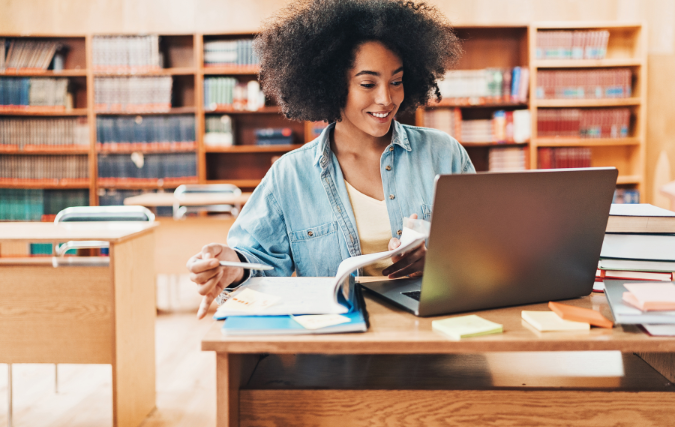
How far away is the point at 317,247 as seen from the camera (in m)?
1.30

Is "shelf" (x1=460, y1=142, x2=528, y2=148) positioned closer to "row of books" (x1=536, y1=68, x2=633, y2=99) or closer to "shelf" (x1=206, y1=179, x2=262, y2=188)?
"row of books" (x1=536, y1=68, x2=633, y2=99)

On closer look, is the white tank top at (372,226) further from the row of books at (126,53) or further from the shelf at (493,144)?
the row of books at (126,53)

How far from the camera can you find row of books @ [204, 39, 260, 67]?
4.33 meters

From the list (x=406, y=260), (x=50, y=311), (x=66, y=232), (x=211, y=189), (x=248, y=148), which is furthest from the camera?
(x=248, y=148)

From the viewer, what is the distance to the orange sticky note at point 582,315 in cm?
73

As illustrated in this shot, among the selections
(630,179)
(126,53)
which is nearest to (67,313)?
(126,53)

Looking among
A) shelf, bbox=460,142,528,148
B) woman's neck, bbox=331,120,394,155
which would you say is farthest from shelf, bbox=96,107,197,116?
woman's neck, bbox=331,120,394,155

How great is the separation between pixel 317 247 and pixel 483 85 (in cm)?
338

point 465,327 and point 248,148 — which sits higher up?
point 248,148

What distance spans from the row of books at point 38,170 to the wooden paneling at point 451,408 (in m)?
4.37

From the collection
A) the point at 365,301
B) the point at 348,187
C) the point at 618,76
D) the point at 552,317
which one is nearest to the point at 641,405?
the point at 552,317

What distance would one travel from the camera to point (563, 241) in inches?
30.8

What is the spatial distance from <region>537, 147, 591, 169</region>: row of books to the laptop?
3.72m

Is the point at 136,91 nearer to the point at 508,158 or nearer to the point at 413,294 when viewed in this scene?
the point at 508,158
